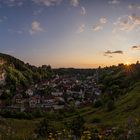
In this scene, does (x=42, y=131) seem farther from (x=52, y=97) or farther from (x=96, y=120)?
(x=52, y=97)

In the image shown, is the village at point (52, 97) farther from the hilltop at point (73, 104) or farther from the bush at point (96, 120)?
the bush at point (96, 120)

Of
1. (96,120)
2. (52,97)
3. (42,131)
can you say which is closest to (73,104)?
(52,97)

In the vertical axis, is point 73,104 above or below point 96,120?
above

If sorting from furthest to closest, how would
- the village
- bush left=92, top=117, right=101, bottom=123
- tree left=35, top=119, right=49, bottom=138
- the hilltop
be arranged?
the village → bush left=92, top=117, right=101, bottom=123 → the hilltop → tree left=35, top=119, right=49, bottom=138

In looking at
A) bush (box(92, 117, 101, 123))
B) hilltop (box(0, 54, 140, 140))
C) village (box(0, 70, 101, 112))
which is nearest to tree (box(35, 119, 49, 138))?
hilltop (box(0, 54, 140, 140))

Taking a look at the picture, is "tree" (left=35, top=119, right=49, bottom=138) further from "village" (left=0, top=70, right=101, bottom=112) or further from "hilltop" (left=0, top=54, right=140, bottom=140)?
"village" (left=0, top=70, right=101, bottom=112)

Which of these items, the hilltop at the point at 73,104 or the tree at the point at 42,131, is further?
the hilltop at the point at 73,104

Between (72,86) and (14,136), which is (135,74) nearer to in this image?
(72,86)

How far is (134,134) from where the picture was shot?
9.49 meters

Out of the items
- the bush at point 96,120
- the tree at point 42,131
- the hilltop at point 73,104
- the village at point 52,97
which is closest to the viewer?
the tree at point 42,131

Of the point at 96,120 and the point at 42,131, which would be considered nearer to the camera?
the point at 42,131

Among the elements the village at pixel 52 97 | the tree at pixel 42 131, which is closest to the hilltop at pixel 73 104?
the village at pixel 52 97

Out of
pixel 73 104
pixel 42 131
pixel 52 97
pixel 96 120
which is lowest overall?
pixel 96 120

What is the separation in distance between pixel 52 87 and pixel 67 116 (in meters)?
86.6
